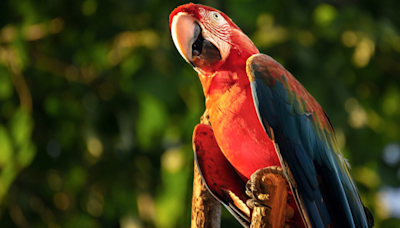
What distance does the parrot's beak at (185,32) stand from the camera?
0.86 meters

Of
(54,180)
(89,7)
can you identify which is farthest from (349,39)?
(54,180)

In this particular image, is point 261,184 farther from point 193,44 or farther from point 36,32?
point 36,32

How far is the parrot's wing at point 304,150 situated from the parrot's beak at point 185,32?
142 millimetres

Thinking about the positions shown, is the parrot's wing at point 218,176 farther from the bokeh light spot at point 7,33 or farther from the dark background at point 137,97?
the bokeh light spot at point 7,33

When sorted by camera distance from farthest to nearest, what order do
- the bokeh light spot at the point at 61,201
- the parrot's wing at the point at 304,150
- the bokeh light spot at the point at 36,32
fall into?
the bokeh light spot at the point at 61,201, the bokeh light spot at the point at 36,32, the parrot's wing at the point at 304,150

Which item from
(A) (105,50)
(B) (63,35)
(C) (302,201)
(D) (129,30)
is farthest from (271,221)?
(B) (63,35)

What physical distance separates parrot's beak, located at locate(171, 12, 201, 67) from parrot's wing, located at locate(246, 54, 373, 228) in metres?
0.14

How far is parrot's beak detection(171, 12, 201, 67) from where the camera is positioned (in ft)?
2.83

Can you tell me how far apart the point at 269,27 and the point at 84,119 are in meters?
1.66

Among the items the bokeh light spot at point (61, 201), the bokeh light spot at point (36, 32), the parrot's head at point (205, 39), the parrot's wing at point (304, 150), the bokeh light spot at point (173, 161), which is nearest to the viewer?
the parrot's wing at point (304, 150)

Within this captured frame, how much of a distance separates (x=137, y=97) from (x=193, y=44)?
183 cm

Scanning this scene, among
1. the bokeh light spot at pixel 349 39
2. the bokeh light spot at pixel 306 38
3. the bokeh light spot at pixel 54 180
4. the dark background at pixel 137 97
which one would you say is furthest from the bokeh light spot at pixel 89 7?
the bokeh light spot at pixel 349 39

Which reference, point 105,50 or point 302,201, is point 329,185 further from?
point 105,50

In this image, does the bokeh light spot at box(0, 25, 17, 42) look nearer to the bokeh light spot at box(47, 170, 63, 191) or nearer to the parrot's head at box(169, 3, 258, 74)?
the bokeh light spot at box(47, 170, 63, 191)
